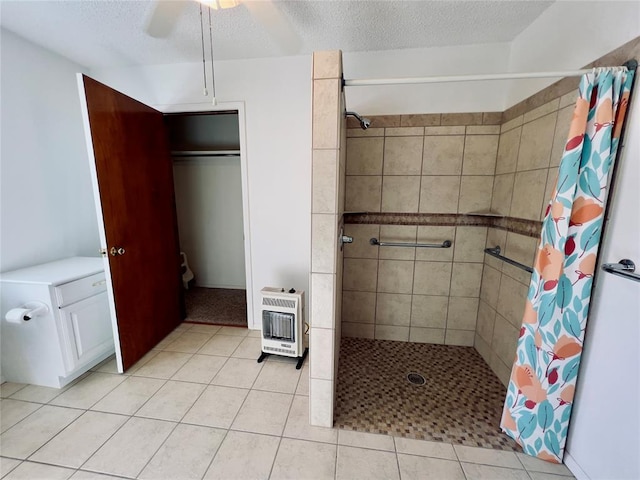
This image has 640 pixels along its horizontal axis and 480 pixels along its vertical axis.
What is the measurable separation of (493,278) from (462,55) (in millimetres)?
1729

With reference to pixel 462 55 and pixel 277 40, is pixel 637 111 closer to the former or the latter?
pixel 462 55

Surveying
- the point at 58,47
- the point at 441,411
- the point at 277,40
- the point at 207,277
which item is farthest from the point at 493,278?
the point at 58,47

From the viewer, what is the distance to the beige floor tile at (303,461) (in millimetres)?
1255

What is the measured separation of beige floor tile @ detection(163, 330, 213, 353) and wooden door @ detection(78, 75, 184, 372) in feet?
0.51

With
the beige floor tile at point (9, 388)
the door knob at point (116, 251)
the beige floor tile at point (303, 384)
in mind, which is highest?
the door knob at point (116, 251)

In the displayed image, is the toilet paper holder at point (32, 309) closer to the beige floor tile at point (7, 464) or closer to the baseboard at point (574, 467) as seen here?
the beige floor tile at point (7, 464)

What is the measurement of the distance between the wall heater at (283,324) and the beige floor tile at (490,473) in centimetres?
120

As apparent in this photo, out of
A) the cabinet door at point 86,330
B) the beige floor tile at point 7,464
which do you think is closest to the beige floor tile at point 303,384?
the beige floor tile at point 7,464

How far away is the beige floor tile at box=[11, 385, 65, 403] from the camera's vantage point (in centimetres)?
171

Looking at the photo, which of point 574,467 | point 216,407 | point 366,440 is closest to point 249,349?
point 216,407

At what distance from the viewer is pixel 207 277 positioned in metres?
3.78

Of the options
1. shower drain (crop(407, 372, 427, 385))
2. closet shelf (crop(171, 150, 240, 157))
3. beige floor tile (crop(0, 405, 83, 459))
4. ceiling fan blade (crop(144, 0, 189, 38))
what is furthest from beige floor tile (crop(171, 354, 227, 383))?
ceiling fan blade (crop(144, 0, 189, 38))

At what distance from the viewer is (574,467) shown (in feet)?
4.18

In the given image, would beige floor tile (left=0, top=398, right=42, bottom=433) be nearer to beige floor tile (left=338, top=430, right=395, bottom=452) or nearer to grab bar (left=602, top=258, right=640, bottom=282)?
beige floor tile (left=338, top=430, right=395, bottom=452)
